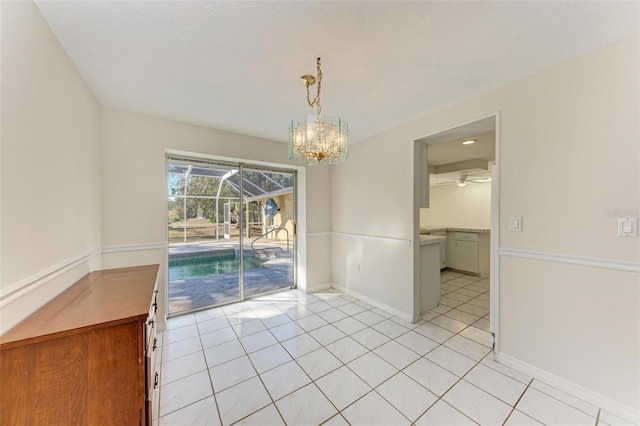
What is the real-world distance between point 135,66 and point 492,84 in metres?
2.99

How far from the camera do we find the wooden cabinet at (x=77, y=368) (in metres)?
0.89

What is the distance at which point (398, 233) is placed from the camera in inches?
117

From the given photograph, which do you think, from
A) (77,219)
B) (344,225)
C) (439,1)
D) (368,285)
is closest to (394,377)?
(368,285)

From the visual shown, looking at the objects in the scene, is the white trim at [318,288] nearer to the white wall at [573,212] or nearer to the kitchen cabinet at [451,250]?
the white wall at [573,212]

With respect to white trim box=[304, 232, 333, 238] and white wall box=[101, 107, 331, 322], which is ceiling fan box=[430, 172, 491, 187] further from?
white wall box=[101, 107, 331, 322]

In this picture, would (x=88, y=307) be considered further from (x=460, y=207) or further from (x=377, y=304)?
(x=460, y=207)

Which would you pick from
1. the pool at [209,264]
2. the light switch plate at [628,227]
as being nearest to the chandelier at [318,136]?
the light switch plate at [628,227]

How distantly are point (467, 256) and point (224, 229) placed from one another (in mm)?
4747

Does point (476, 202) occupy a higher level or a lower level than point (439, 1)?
lower

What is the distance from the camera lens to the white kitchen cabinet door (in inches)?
179

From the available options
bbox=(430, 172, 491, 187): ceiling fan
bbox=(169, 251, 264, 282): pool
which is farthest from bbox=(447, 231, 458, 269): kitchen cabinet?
bbox=(169, 251, 264, 282): pool

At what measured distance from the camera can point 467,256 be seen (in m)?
4.69

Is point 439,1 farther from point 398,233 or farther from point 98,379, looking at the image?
point 98,379

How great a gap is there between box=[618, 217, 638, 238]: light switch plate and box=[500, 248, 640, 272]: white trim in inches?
7.3
